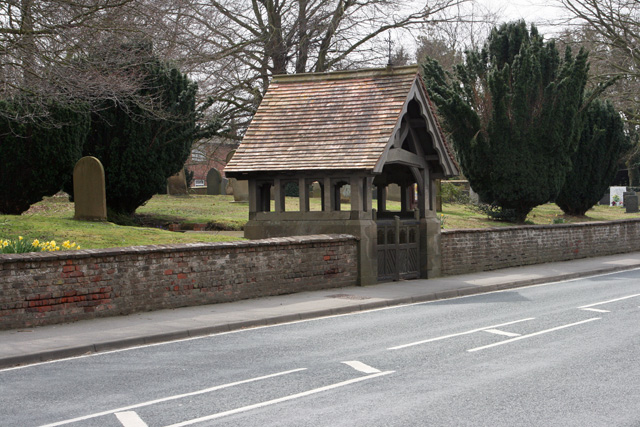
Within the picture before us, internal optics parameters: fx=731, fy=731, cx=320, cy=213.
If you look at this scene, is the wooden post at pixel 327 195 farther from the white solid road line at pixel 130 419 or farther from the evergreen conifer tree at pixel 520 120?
the evergreen conifer tree at pixel 520 120

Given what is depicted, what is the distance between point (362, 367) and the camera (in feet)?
29.0

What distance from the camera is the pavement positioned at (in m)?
10.1

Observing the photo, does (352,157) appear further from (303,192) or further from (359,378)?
(359,378)

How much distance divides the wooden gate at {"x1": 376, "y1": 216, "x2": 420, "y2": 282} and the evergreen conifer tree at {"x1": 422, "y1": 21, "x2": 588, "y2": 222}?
11.3 m

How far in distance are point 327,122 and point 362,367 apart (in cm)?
1108

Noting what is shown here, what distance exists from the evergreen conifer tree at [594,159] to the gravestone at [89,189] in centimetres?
2378

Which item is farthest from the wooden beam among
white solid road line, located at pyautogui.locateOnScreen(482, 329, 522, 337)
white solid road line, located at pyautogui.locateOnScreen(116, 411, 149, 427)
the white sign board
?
the white sign board

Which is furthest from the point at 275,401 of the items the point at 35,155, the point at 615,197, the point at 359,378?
the point at 615,197

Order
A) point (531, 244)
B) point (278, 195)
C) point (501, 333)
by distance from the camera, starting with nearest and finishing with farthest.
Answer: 1. point (501, 333)
2. point (278, 195)
3. point (531, 244)

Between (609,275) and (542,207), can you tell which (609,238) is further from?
(542,207)

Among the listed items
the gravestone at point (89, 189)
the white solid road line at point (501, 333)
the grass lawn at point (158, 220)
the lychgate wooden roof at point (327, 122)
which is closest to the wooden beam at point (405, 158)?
the lychgate wooden roof at point (327, 122)

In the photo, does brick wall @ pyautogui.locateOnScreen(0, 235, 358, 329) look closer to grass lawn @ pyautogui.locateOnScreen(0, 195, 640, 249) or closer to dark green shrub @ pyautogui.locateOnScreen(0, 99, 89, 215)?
grass lawn @ pyautogui.locateOnScreen(0, 195, 640, 249)

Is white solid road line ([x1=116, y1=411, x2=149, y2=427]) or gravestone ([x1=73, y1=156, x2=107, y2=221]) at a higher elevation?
gravestone ([x1=73, y1=156, x2=107, y2=221])

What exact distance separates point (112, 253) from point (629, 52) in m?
33.4
